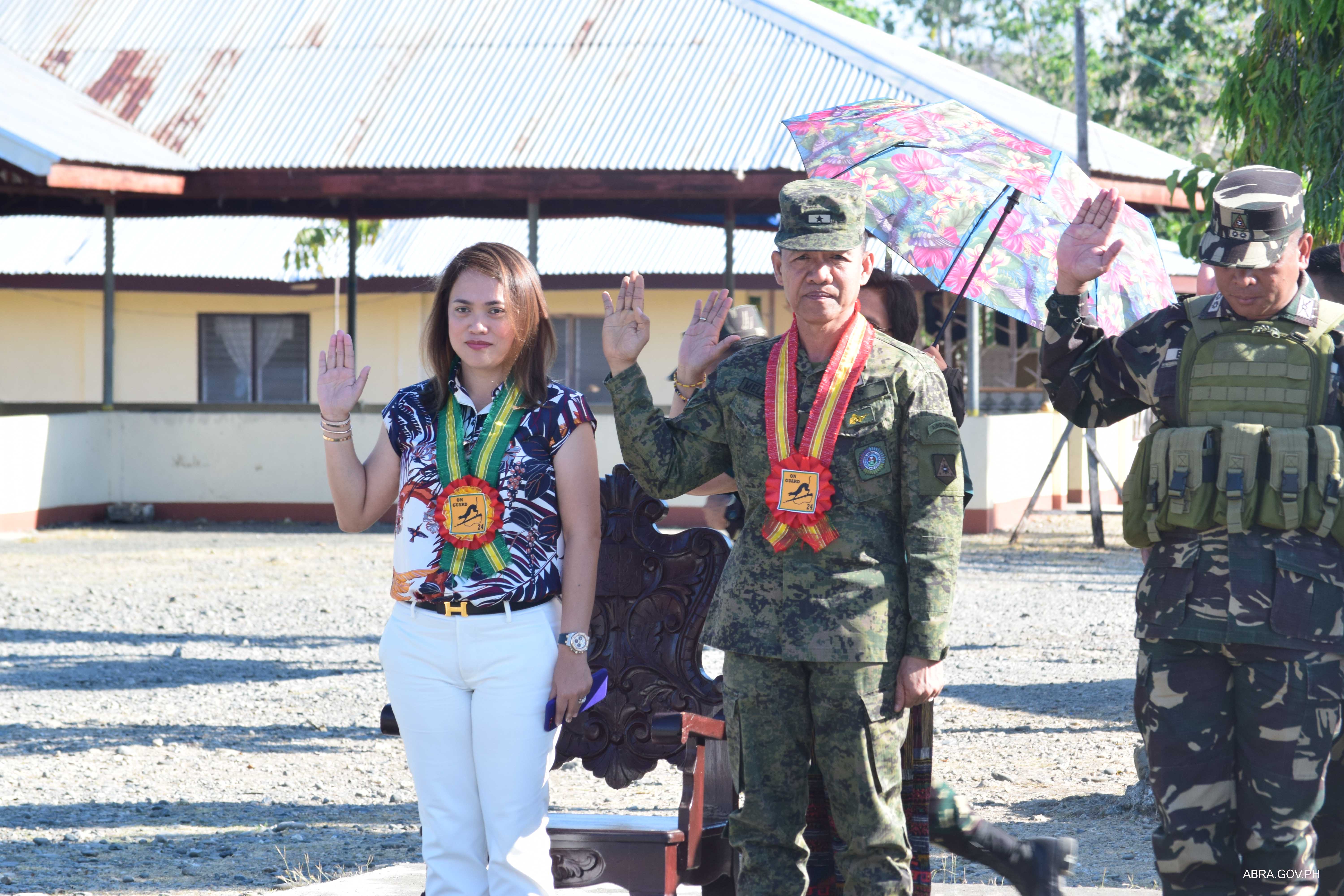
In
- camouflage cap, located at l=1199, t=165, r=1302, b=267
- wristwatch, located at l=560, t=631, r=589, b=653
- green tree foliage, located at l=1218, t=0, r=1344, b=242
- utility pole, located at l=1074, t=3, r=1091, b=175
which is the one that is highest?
utility pole, located at l=1074, t=3, r=1091, b=175

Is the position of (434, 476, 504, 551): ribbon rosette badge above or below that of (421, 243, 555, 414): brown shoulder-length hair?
below

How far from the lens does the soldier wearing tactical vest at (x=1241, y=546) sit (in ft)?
10.4

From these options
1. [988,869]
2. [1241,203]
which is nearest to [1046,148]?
[1241,203]

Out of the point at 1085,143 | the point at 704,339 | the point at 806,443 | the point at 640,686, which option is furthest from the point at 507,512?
the point at 1085,143

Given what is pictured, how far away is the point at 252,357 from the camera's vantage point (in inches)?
894

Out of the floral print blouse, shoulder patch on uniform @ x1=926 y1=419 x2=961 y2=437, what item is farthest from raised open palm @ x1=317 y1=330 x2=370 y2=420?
shoulder patch on uniform @ x1=926 y1=419 x2=961 y2=437

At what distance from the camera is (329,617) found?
10445 mm

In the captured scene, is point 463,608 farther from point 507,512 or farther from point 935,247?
point 935,247

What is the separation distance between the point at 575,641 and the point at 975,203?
1.77 meters

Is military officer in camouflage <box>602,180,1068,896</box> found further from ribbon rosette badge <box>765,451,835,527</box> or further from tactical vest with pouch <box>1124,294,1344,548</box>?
tactical vest with pouch <box>1124,294,1344,548</box>

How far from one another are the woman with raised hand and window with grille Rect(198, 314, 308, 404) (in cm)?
1960

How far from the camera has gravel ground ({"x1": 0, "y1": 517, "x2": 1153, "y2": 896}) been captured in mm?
5145

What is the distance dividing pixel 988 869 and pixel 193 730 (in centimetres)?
390

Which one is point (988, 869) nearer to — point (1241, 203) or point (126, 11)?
point (1241, 203)
